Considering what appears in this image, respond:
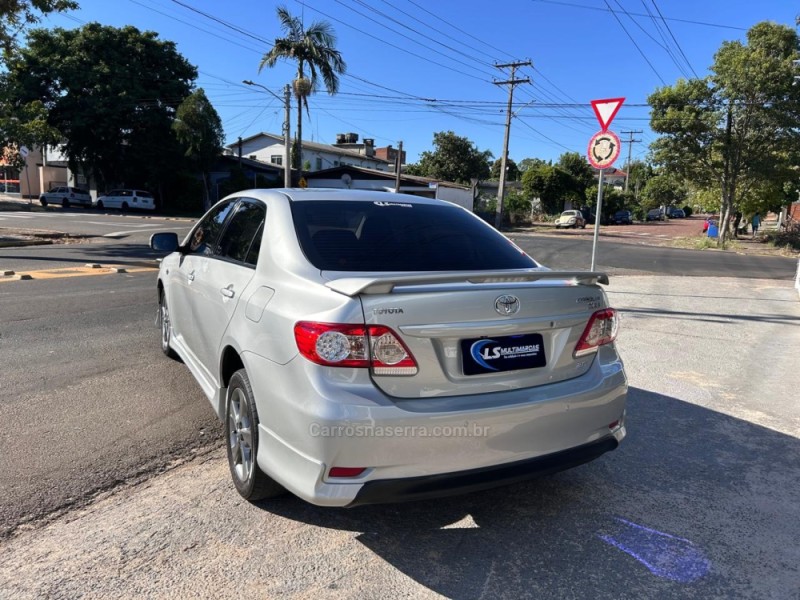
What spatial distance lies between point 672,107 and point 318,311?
30592mm

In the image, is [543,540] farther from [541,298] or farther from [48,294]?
[48,294]

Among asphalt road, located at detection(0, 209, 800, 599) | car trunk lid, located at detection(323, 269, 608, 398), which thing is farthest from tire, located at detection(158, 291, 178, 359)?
car trunk lid, located at detection(323, 269, 608, 398)

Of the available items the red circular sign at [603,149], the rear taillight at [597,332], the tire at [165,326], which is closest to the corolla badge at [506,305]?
the rear taillight at [597,332]

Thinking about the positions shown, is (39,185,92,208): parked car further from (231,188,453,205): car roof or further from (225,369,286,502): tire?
(225,369,286,502): tire

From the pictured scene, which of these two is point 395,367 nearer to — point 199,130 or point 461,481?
point 461,481

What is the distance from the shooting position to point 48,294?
8.59 m

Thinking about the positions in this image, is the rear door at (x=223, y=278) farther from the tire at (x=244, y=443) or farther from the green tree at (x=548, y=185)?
the green tree at (x=548, y=185)

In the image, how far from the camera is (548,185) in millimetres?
54312

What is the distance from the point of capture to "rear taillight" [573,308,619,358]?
2.87 metres

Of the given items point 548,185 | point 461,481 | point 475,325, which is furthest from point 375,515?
point 548,185

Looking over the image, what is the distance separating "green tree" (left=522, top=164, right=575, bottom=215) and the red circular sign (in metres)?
47.8

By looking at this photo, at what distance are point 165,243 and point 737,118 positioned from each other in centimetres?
3028


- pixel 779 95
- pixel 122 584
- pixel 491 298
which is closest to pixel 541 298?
pixel 491 298

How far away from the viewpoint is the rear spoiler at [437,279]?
2418mm
